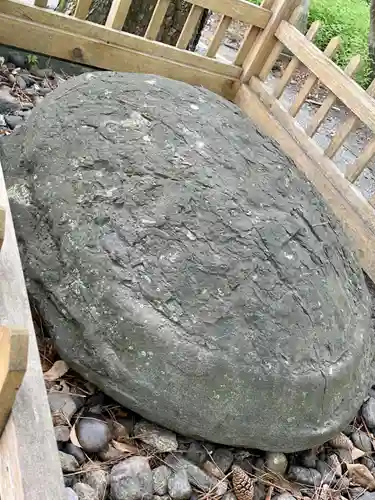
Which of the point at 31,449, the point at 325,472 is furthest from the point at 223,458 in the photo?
the point at 31,449

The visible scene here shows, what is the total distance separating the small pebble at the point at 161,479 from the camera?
1784mm

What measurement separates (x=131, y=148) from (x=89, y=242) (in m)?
0.40

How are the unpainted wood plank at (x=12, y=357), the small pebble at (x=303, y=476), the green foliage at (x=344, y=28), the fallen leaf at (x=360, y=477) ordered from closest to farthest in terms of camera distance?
the unpainted wood plank at (x=12, y=357), the small pebble at (x=303, y=476), the fallen leaf at (x=360, y=477), the green foliage at (x=344, y=28)

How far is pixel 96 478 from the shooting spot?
5.69 ft

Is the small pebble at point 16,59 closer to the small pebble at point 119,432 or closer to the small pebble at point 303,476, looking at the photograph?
the small pebble at point 119,432

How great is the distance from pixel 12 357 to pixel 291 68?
132 inches

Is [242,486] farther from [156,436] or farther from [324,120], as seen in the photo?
[324,120]

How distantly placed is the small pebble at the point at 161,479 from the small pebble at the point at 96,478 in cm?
14

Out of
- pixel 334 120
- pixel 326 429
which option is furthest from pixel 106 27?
pixel 334 120

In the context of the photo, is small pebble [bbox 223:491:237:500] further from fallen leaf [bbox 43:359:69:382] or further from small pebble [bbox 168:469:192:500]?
fallen leaf [bbox 43:359:69:382]

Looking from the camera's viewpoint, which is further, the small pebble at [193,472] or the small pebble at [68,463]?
the small pebble at [193,472]

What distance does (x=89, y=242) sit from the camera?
6.38 feet

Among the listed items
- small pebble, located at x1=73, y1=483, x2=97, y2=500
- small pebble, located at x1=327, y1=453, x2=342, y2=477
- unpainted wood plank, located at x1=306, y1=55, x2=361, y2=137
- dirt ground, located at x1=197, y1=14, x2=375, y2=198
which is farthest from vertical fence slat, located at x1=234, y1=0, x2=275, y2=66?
small pebble, located at x1=73, y1=483, x2=97, y2=500

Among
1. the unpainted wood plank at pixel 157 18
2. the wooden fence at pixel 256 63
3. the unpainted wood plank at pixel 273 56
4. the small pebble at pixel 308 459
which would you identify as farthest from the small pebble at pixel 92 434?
the unpainted wood plank at pixel 273 56
